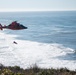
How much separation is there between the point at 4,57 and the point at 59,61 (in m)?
8.47

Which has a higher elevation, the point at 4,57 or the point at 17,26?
the point at 17,26

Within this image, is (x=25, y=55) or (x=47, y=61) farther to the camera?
(x=25, y=55)

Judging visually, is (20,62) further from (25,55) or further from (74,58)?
(74,58)

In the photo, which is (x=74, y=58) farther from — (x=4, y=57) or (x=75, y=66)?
(x=4, y=57)

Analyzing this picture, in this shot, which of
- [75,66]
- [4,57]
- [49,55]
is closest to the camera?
[75,66]

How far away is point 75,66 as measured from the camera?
95.6 ft

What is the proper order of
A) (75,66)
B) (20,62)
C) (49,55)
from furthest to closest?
(49,55), (20,62), (75,66)

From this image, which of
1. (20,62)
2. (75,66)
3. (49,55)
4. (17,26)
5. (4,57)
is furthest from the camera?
(49,55)

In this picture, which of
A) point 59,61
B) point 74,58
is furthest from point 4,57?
point 74,58

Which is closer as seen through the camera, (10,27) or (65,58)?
(10,27)

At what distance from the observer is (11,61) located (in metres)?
31.6

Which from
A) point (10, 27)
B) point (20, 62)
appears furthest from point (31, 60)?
point (10, 27)

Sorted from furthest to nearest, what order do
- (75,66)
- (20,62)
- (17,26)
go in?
(20,62)
(75,66)
(17,26)

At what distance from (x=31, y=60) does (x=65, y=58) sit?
550cm
